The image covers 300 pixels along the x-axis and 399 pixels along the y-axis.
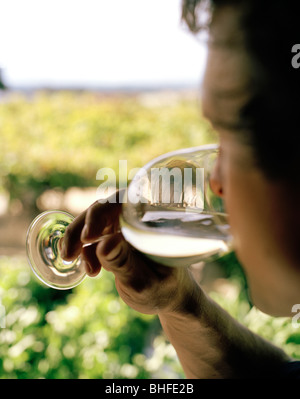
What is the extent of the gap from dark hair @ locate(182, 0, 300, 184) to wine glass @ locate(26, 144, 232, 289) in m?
0.18

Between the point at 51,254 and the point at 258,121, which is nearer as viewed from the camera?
the point at 258,121

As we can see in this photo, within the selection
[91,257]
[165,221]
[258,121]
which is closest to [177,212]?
[165,221]

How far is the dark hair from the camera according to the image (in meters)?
0.52

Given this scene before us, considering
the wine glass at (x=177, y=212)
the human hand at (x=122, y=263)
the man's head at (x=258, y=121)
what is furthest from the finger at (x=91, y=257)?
the man's head at (x=258, y=121)

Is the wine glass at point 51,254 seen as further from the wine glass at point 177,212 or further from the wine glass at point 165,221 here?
the wine glass at point 177,212

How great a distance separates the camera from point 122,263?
737 millimetres

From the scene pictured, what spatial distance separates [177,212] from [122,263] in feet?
0.39

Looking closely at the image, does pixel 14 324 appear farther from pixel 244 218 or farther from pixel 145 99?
pixel 145 99

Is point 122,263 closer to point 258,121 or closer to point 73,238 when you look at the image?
point 73,238

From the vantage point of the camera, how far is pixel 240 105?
0.55m

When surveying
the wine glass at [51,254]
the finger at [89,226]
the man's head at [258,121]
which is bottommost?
the wine glass at [51,254]

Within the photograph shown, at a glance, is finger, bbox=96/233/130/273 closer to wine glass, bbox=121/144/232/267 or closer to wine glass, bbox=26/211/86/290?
wine glass, bbox=121/144/232/267

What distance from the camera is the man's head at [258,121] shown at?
0.53 m

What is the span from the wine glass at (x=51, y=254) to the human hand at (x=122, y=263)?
0.05 meters
